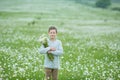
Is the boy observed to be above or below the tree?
above

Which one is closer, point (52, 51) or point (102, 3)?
point (52, 51)

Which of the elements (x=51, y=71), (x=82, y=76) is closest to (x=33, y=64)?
(x=82, y=76)

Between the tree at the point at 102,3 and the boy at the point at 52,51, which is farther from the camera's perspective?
the tree at the point at 102,3

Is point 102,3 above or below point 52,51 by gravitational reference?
below

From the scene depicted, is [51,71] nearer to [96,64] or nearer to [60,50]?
[60,50]

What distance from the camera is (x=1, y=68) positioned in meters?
12.5

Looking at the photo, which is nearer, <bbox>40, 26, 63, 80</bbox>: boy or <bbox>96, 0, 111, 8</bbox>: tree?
<bbox>40, 26, 63, 80</bbox>: boy

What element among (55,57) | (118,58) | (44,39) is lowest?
(118,58)

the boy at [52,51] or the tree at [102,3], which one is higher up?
the boy at [52,51]

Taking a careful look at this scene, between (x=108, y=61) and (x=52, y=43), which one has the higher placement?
(x=52, y=43)

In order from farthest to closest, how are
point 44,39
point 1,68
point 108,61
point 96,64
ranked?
point 108,61 → point 96,64 → point 1,68 → point 44,39

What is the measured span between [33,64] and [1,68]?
226cm

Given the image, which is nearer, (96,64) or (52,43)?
(52,43)

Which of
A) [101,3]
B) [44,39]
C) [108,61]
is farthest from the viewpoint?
[101,3]
